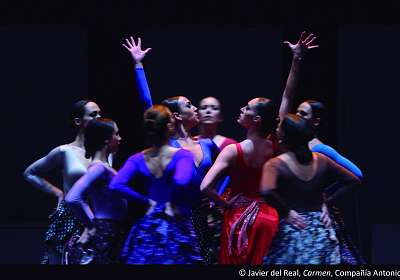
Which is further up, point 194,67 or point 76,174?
point 194,67

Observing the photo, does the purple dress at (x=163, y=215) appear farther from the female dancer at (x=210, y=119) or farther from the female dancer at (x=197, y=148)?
the female dancer at (x=210, y=119)

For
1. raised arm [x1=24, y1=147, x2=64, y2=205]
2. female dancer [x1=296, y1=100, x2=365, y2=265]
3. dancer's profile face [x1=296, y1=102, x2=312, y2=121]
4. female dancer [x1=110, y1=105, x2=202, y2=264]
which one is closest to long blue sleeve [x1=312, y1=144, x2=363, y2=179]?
female dancer [x1=296, y1=100, x2=365, y2=265]

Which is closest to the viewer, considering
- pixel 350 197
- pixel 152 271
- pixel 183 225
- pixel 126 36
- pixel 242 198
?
pixel 152 271

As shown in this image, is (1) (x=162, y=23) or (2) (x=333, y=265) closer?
(2) (x=333, y=265)

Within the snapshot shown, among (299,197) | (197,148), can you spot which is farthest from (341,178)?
(197,148)

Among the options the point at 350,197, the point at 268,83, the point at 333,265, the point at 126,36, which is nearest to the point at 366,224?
the point at 350,197

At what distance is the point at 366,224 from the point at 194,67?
7.93ft

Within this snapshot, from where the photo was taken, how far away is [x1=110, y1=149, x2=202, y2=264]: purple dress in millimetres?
6395

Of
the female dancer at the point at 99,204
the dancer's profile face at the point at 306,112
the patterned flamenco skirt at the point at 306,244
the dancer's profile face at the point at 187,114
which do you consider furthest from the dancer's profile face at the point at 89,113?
the patterned flamenco skirt at the point at 306,244

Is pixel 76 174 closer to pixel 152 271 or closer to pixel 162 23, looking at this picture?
pixel 152 271

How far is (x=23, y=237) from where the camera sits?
34.8 ft

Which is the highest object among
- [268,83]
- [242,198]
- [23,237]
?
[268,83]

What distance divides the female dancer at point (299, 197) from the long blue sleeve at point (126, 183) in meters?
0.82

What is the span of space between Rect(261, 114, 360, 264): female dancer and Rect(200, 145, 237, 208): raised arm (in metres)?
0.59
